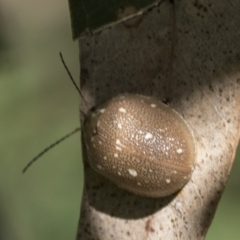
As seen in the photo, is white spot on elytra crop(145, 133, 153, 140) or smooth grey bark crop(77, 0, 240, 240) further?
white spot on elytra crop(145, 133, 153, 140)

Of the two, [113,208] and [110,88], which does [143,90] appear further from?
[113,208]

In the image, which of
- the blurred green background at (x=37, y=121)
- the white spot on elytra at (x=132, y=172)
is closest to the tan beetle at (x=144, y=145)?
the white spot on elytra at (x=132, y=172)

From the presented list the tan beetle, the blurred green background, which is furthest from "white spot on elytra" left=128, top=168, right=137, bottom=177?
the blurred green background

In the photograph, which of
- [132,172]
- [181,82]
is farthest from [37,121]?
[181,82]

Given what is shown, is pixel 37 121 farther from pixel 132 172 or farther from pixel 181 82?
pixel 181 82

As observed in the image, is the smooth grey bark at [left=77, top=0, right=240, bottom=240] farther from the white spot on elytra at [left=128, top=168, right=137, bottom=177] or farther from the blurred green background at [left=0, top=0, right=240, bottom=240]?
the blurred green background at [left=0, top=0, right=240, bottom=240]
